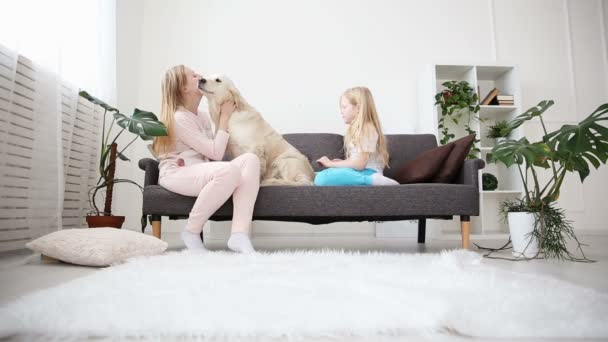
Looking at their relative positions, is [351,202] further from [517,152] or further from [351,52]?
[351,52]

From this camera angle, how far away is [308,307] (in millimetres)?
820

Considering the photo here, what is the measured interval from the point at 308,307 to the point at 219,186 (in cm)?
117

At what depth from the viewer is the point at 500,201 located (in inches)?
158

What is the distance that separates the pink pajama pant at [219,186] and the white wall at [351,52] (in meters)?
1.99

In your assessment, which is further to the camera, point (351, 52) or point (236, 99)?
point (351, 52)

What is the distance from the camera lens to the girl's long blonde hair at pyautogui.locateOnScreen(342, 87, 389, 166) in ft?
7.32

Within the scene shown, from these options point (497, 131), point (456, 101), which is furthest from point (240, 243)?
point (497, 131)

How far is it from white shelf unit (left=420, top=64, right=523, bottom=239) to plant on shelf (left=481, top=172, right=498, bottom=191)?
7 centimetres

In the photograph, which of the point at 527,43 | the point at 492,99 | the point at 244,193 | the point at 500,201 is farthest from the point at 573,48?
the point at 244,193

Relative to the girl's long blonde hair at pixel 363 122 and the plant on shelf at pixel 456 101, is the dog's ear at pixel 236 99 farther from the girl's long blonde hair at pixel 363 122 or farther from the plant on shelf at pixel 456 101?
the plant on shelf at pixel 456 101

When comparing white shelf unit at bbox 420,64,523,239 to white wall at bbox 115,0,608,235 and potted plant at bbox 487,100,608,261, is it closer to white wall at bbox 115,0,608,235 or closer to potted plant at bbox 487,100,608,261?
white wall at bbox 115,0,608,235

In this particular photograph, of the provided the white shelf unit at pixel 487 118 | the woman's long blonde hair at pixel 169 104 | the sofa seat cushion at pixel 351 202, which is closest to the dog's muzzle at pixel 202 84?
the woman's long blonde hair at pixel 169 104

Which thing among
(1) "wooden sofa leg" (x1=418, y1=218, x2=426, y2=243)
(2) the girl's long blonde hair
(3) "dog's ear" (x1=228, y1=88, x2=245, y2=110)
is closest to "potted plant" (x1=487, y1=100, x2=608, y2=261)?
(2) the girl's long blonde hair

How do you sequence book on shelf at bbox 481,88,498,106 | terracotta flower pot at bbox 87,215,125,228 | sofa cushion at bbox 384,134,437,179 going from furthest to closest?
book on shelf at bbox 481,88,498,106 → sofa cushion at bbox 384,134,437,179 → terracotta flower pot at bbox 87,215,125,228
